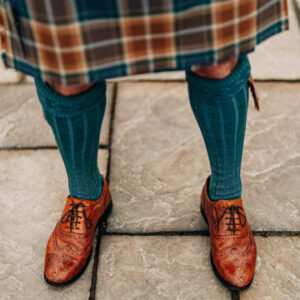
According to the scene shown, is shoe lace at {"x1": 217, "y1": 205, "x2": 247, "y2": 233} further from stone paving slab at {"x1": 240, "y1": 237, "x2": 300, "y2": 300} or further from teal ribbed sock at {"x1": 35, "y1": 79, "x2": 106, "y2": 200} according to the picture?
teal ribbed sock at {"x1": 35, "y1": 79, "x2": 106, "y2": 200}

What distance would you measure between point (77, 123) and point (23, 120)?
0.78 metres

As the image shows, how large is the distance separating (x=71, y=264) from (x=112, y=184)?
342mm

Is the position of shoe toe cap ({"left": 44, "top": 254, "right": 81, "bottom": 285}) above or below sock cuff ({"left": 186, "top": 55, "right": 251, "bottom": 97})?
below

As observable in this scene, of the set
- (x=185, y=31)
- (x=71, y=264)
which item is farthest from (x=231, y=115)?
(x=71, y=264)

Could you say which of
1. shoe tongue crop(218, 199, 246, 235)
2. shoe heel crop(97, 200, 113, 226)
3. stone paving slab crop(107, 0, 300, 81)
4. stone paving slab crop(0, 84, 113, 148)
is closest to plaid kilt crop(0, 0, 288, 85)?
shoe tongue crop(218, 199, 246, 235)

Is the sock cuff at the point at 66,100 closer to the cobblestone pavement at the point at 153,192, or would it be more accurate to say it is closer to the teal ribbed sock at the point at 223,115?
the teal ribbed sock at the point at 223,115

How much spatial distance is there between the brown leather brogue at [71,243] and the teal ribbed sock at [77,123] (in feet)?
0.25

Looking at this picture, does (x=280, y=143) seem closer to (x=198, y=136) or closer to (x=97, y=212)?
(x=198, y=136)

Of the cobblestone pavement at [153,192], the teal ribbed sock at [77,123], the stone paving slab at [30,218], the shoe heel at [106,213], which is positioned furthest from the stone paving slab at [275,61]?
the teal ribbed sock at [77,123]

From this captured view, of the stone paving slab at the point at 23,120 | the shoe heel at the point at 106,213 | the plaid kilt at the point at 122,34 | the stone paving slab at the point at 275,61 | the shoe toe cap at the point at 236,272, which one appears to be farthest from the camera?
the stone paving slab at the point at 275,61

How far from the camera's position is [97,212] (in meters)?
1.15

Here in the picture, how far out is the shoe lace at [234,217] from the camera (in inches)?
42.1

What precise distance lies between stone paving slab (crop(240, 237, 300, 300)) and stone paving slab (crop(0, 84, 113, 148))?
0.67m

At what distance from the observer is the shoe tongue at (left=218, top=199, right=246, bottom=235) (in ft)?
3.51
